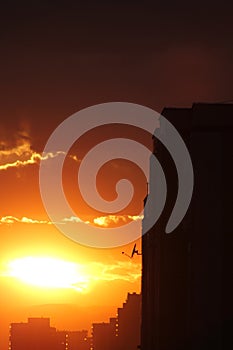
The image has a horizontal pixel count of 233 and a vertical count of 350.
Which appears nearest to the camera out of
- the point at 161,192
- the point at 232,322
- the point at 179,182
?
the point at 232,322

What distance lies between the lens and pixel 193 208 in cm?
9981

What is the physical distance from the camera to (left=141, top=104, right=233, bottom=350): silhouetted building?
94.9 metres

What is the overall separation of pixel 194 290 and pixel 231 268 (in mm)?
4044

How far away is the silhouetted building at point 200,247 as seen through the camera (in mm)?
94875

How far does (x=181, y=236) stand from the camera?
349ft

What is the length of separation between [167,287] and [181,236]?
18.5 ft

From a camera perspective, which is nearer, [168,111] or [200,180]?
[200,180]

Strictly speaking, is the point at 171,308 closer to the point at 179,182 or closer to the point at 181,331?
the point at 181,331

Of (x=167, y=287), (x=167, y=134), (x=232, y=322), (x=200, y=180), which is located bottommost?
(x=232, y=322)

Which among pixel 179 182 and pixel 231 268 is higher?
pixel 179 182

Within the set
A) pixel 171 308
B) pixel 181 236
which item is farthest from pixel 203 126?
pixel 171 308

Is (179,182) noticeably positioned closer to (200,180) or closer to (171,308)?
(200,180)

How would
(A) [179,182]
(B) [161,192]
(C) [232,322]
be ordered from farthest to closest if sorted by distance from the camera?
(B) [161,192] → (A) [179,182] → (C) [232,322]

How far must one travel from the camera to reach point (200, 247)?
97.1 metres
